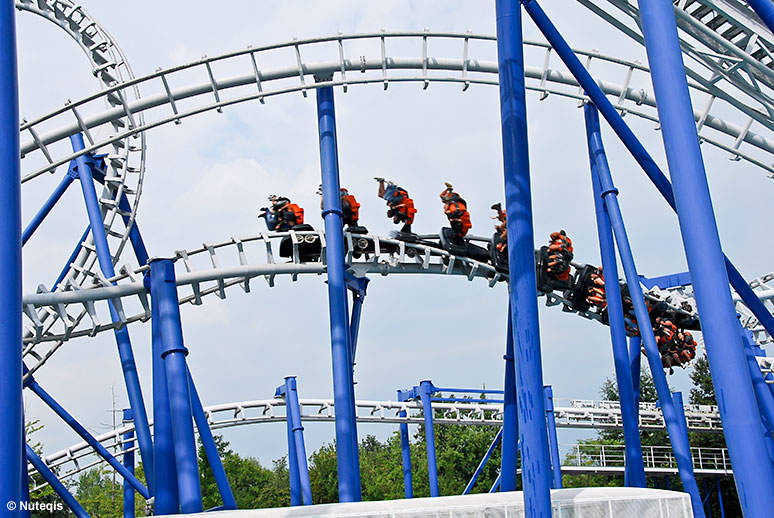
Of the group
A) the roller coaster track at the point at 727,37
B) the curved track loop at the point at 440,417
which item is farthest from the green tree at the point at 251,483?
the roller coaster track at the point at 727,37

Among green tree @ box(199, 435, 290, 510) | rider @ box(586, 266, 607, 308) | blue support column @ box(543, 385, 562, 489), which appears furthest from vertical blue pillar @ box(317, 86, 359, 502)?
green tree @ box(199, 435, 290, 510)

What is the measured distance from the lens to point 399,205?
889 cm

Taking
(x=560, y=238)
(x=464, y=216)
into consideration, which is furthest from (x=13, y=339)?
(x=560, y=238)

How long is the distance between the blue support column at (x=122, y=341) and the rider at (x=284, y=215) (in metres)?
1.76

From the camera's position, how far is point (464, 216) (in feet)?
28.9

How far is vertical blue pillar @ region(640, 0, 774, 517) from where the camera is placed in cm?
282

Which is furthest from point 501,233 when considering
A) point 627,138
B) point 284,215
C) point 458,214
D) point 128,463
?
point 128,463

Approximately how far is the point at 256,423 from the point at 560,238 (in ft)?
18.2

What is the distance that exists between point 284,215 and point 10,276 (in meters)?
6.32

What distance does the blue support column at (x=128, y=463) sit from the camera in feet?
31.6

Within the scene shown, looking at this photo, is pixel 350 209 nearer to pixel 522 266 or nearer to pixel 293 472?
pixel 293 472

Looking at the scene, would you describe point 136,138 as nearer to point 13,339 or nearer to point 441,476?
point 13,339

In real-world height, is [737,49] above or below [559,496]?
above

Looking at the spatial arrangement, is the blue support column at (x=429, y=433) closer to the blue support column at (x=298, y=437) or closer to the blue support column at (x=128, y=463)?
the blue support column at (x=298, y=437)
